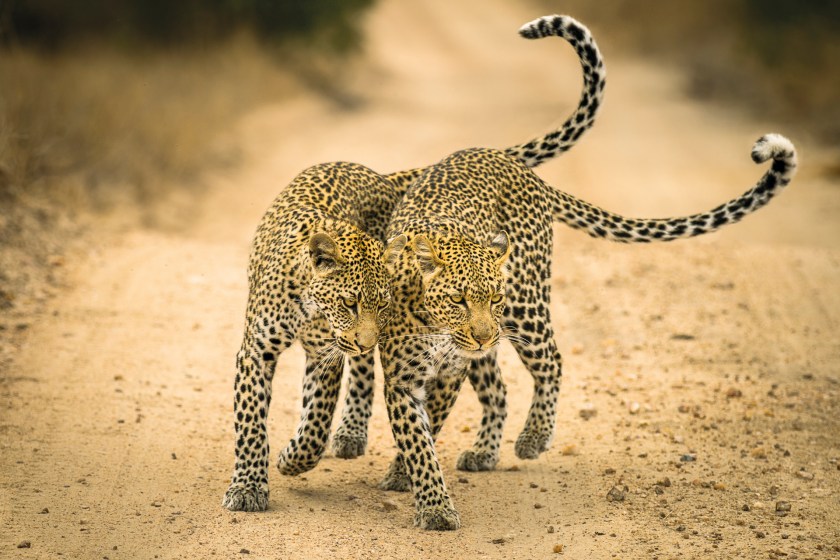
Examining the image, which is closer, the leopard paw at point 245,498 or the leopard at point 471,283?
the leopard at point 471,283

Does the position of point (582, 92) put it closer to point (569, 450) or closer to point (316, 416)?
point (569, 450)

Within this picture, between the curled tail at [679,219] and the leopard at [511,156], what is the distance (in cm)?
39

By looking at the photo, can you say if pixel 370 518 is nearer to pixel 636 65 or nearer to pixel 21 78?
pixel 21 78

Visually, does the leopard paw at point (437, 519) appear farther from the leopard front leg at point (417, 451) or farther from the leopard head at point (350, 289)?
the leopard head at point (350, 289)

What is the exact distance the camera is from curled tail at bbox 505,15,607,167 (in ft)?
25.2

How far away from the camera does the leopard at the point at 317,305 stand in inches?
249

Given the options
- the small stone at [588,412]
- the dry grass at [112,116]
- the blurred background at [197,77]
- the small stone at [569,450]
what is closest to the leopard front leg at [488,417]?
the small stone at [569,450]

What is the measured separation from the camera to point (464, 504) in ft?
23.3

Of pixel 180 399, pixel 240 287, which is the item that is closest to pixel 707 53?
pixel 240 287

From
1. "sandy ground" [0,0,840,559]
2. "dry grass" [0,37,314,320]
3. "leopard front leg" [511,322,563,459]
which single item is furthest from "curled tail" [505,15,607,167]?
"dry grass" [0,37,314,320]

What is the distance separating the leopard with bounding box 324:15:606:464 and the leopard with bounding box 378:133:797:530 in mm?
62

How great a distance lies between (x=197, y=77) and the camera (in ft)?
70.2

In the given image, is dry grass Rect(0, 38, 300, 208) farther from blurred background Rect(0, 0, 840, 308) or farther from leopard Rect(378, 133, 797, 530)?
leopard Rect(378, 133, 797, 530)

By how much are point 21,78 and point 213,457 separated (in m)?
10.3
